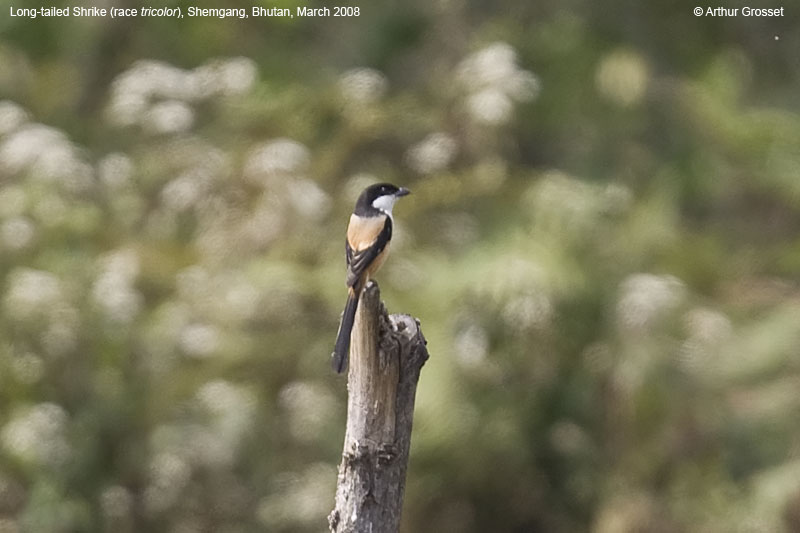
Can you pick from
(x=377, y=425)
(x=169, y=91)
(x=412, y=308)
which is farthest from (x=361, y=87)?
(x=377, y=425)

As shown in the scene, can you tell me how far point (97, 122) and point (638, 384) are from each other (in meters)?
3.80

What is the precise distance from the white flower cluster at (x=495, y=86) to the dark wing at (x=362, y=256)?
6.82ft

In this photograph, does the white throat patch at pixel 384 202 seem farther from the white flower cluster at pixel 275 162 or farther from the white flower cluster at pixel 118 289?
the white flower cluster at pixel 118 289

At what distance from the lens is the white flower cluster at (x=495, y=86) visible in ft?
19.4

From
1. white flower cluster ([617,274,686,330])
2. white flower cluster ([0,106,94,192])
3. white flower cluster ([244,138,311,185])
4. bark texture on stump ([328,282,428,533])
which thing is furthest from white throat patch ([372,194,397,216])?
white flower cluster ([0,106,94,192])

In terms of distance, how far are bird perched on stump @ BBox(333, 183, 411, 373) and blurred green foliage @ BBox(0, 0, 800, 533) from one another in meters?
1.53

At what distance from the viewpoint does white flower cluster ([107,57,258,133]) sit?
5.88 metres

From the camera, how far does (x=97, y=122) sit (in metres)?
7.26

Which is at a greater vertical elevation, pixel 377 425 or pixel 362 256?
pixel 362 256

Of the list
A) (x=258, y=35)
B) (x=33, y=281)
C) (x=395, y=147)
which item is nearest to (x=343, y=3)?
(x=258, y=35)

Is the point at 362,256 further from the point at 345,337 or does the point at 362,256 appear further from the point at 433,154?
the point at 433,154

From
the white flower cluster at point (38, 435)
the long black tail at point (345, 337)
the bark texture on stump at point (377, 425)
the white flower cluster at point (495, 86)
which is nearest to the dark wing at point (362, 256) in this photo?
the long black tail at point (345, 337)

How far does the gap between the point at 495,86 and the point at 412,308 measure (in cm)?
128

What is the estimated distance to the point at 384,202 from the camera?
434cm
